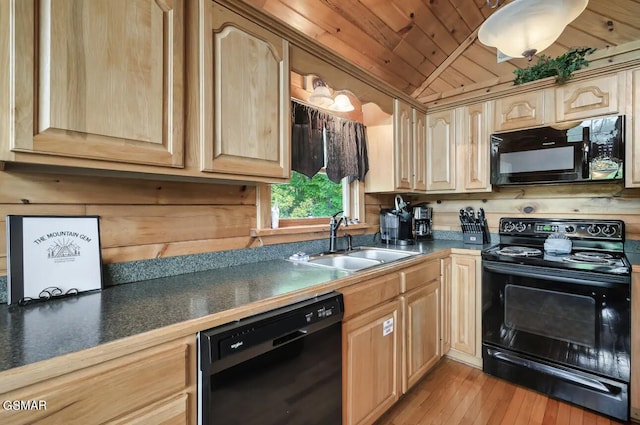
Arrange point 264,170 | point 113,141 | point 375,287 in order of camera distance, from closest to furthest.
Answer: point 113,141
point 264,170
point 375,287

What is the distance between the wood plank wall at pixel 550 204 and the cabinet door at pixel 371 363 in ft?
5.10

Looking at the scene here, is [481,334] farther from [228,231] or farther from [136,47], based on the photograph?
[136,47]

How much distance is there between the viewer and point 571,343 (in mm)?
1813

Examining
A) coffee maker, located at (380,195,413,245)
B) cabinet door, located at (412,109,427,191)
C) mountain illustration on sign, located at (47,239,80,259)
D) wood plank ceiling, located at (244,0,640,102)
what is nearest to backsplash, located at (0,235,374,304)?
mountain illustration on sign, located at (47,239,80,259)

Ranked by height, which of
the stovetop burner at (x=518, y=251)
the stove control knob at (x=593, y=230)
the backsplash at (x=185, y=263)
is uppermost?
the stove control knob at (x=593, y=230)

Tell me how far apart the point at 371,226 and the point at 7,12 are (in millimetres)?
2348

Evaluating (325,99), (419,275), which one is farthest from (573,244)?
(325,99)

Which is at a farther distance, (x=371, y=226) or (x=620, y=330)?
(x=371, y=226)

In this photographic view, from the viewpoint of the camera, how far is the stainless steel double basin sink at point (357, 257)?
1.94 m

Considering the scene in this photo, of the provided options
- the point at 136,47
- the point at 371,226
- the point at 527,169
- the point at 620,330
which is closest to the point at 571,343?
the point at 620,330

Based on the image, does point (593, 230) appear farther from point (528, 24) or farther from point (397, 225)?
point (528, 24)

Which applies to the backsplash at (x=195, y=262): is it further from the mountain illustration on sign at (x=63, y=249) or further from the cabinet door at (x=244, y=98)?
the cabinet door at (x=244, y=98)

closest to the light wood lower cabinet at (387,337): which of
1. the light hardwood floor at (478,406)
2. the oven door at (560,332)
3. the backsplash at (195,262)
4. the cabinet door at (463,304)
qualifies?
the light hardwood floor at (478,406)
